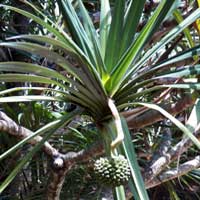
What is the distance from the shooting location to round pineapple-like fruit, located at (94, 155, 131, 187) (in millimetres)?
733

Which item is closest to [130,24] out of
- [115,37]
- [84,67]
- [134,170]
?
[115,37]

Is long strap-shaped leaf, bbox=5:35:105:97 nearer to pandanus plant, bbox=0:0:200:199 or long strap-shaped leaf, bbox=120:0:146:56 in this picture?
pandanus plant, bbox=0:0:200:199

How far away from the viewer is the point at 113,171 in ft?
2.39

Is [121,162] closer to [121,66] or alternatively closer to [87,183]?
[121,66]

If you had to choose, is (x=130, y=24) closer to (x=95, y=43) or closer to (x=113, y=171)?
(x=95, y=43)

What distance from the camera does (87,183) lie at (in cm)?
173

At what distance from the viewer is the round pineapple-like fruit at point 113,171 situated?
73 cm

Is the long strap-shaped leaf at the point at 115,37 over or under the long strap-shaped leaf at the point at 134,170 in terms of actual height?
over

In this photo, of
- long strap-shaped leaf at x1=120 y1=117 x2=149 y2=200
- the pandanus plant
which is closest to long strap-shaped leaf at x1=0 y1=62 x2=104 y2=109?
the pandanus plant

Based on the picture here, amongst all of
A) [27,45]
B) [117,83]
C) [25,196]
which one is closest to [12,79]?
[27,45]

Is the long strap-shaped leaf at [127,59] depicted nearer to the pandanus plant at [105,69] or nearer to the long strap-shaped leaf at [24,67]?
the pandanus plant at [105,69]

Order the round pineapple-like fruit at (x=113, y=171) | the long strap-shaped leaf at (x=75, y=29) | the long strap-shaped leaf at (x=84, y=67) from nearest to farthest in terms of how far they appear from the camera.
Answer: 1. the round pineapple-like fruit at (x=113, y=171)
2. the long strap-shaped leaf at (x=84, y=67)
3. the long strap-shaped leaf at (x=75, y=29)

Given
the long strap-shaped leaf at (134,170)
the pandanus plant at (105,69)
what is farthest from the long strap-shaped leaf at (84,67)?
the long strap-shaped leaf at (134,170)

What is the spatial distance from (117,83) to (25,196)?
2.83 feet
